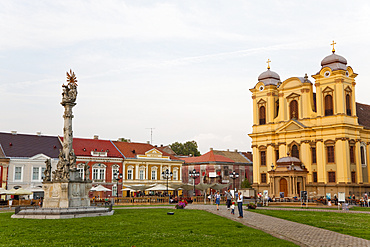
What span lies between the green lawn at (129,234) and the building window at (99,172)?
42.8m

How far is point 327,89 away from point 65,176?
1619 inches

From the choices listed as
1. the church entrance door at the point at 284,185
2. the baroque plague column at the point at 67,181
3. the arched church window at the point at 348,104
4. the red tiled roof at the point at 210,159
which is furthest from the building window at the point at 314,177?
the baroque plague column at the point at 67,181

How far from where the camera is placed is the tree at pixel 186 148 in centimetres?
11106

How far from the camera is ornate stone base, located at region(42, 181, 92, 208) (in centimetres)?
2458

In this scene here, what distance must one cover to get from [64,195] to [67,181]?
871 millimetres

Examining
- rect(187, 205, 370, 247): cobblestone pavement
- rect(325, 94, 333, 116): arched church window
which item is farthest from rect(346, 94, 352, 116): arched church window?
rect(187, 205, 370, 247): cobblestone pavement

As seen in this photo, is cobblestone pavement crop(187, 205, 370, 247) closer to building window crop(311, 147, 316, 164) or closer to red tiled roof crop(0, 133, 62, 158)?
building window crop(311, 147, 316, 164)

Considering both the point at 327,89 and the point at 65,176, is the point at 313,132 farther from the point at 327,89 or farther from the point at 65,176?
the point at 65,176

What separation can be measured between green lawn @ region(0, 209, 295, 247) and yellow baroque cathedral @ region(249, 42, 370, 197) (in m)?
35.8

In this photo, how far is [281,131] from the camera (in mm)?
60031

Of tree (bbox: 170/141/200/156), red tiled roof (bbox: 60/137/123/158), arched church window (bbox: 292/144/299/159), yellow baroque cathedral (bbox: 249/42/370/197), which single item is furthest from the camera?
tree (bbox: 170/141/200/156)

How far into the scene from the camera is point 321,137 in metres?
55.3

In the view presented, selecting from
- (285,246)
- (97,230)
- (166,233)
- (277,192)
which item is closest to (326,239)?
(285,246)

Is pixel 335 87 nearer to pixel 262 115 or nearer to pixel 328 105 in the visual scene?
pixel 328 105
